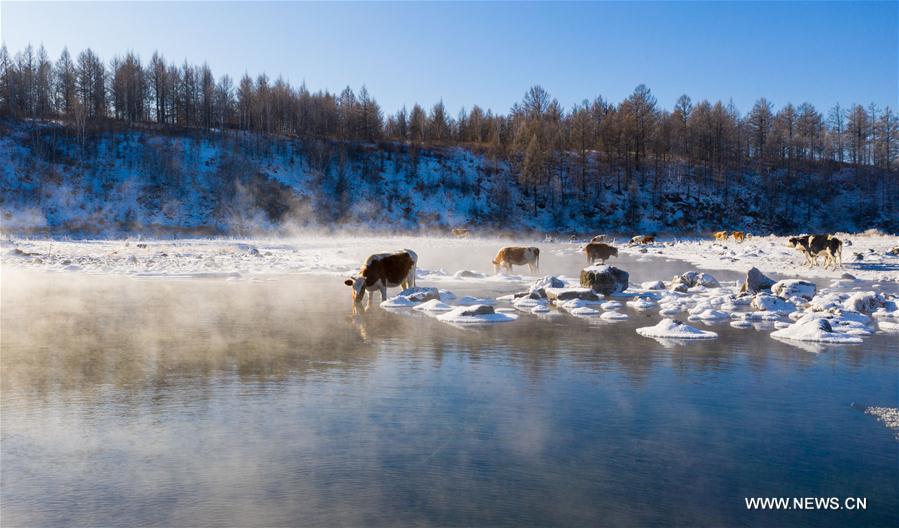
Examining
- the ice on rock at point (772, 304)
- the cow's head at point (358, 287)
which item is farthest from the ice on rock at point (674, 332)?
the cow's head at point (358, 287)

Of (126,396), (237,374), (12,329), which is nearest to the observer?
(126,396)

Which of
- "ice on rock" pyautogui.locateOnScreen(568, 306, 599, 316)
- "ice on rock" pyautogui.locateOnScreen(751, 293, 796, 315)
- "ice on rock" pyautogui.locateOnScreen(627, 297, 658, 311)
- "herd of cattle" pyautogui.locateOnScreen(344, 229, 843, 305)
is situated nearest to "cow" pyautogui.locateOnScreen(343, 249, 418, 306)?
"herd of cattle" pyautogui.locateOnScreen(344, 229, 843, 305)

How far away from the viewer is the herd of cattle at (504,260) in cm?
1648

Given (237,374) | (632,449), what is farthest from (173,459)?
(632,449)

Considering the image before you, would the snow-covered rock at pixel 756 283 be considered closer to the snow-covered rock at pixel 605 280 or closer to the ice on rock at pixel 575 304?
the snow-covered rock at pixel 605 280

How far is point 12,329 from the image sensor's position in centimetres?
1200

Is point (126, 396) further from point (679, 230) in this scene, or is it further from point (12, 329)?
point (679, 230)

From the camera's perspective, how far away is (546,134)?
97.3 metres

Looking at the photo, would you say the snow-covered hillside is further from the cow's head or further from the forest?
the cow's head

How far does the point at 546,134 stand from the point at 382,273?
279ft

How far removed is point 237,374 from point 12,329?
21.8ft

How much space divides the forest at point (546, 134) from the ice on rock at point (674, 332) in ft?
247

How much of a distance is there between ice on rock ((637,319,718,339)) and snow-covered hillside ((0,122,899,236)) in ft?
190

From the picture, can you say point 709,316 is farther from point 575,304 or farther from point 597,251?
point 597,251
